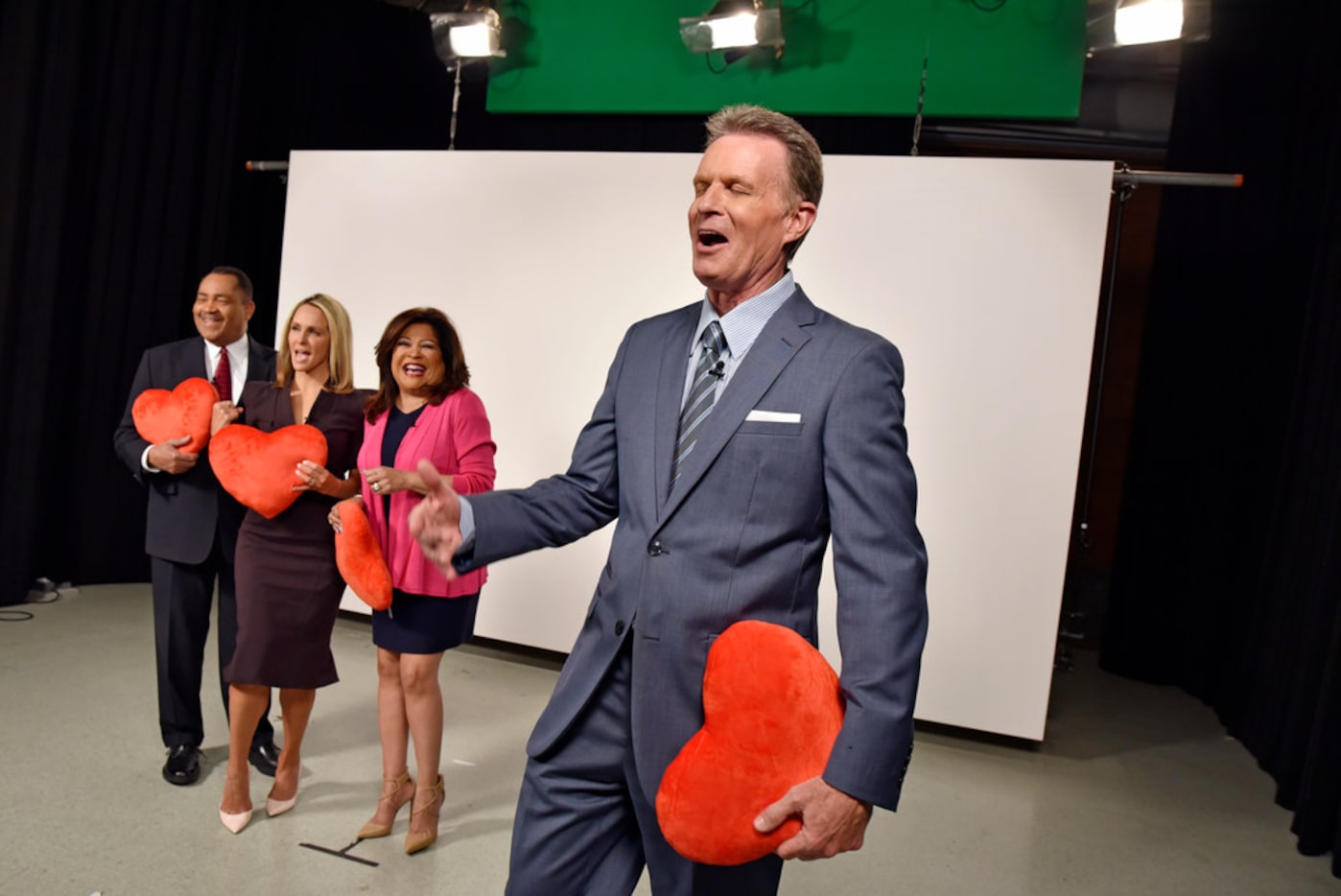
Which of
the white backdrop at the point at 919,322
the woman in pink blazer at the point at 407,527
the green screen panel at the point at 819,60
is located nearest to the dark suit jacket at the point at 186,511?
the woman in pink blazer at the point at 407,527

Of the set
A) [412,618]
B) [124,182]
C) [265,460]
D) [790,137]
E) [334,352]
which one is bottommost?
[412,618]

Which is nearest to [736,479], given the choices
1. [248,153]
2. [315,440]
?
[315,440]

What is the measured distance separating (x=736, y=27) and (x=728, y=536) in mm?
3692

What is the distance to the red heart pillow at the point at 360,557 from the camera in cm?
245

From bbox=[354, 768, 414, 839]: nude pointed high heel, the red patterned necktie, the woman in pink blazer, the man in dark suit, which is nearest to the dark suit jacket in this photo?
the man in dark suit

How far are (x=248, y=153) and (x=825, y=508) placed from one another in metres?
5.16

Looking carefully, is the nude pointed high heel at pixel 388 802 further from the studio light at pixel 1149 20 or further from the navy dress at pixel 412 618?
the studio light at pixel 1149 20

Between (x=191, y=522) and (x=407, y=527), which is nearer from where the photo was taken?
(x=407, y=527)

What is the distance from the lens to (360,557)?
2457mm

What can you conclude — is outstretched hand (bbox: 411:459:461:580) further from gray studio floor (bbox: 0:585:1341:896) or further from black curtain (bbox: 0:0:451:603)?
black curtain (bbox: 0:0:451:603)

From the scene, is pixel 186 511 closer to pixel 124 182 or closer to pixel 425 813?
pixel 425 813

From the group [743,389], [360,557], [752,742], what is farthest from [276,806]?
[743,389]

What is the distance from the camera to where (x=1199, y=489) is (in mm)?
4828

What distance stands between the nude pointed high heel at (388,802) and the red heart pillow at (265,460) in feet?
2.62
